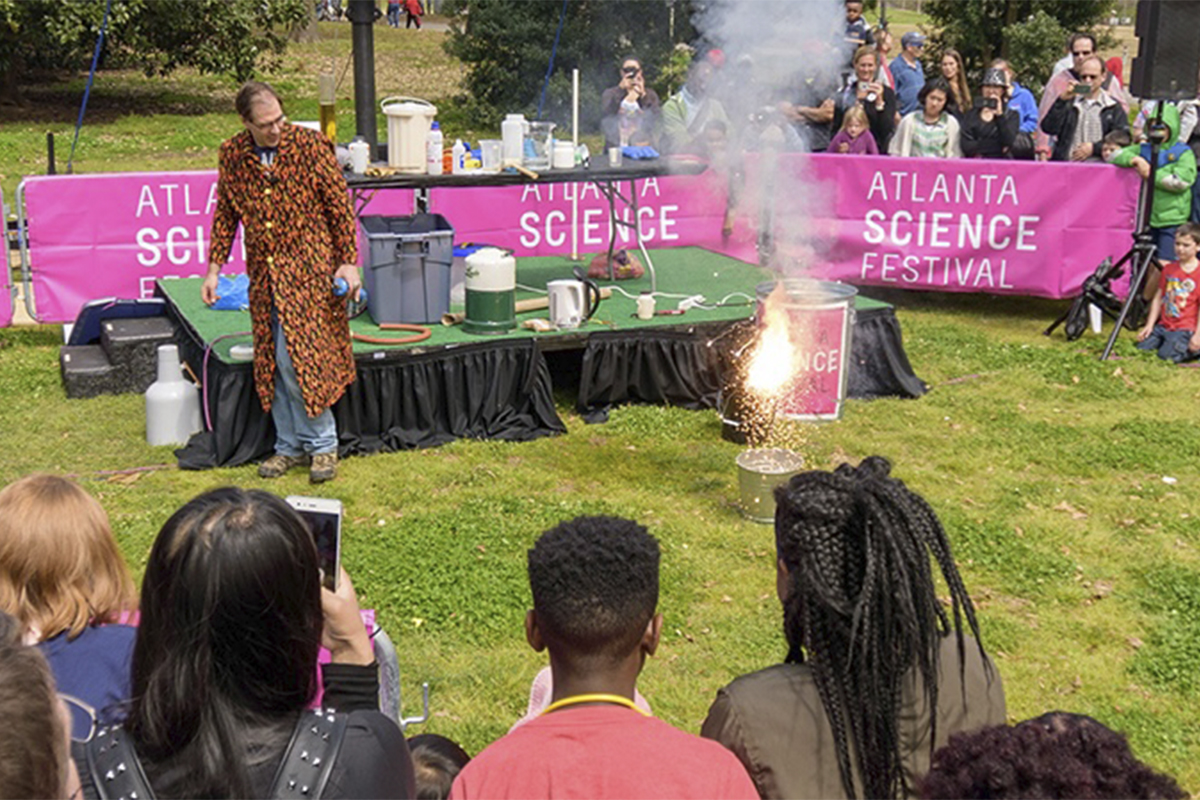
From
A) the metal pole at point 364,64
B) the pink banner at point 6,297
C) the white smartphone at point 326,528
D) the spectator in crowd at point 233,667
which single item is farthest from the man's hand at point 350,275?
the spectator in crowd at point 233,667

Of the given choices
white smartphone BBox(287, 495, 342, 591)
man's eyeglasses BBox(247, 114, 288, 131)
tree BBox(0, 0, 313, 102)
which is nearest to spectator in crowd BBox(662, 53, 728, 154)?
man's eyeglasses BBox(247, 114, 288, 131)

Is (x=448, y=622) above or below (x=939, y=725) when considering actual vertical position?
below

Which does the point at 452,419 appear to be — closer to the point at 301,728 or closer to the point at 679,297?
the point at 679,297

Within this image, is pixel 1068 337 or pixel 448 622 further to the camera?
pixel 1068 337

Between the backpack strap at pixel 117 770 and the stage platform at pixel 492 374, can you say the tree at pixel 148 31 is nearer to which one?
the stage platform at pixel 492 374

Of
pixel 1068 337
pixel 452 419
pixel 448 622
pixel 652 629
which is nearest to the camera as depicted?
pixel 652 629

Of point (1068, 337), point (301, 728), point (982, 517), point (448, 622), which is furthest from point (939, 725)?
point (1068, 337)

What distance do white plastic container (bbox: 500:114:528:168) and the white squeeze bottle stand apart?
49 centimetres

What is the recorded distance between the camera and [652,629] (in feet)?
9.00

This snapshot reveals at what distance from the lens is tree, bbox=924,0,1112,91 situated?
1967 cm

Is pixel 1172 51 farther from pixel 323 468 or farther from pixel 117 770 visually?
pixel 117 770

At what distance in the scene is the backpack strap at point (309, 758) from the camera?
2.28 meters

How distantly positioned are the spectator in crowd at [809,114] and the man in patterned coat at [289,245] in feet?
19.3

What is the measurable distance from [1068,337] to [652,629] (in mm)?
8414
